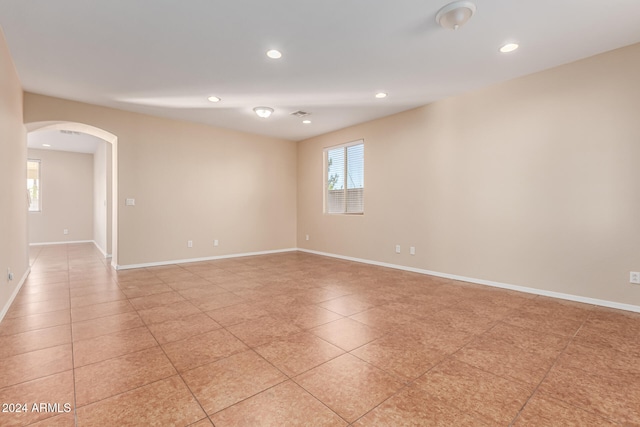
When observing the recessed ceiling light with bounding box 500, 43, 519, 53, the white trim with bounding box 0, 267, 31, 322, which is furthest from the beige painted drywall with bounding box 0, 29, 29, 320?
the recessed ceiling light with bounding box 500, 43, 519, 53

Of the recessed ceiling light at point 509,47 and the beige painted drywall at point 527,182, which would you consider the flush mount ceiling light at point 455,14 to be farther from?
the beige painted drywall at point 527,182

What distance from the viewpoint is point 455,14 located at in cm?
234

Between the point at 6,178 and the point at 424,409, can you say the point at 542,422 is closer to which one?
the point at 424,409

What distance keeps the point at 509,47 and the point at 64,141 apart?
9244 mm

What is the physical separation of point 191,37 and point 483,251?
4326 millimetres

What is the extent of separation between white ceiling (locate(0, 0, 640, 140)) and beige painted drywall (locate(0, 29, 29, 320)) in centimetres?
30

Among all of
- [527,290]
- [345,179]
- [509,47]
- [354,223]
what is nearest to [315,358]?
[527,290]

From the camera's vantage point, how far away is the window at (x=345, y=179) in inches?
233

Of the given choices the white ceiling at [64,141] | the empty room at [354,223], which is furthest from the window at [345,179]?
the white ceiling at [64,141]

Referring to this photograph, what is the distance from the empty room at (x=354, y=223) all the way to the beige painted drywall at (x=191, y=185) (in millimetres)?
41

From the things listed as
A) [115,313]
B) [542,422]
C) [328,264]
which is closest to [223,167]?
[328,264]

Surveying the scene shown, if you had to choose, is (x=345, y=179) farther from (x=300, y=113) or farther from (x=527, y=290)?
(x=527, y=290)

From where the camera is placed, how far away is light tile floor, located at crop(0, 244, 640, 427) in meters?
1.48

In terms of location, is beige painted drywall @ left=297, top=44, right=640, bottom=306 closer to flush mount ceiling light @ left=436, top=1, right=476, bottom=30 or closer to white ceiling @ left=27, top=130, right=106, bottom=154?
flush mount ceiling light @ left=436, top=1, right=476, bottom=30
